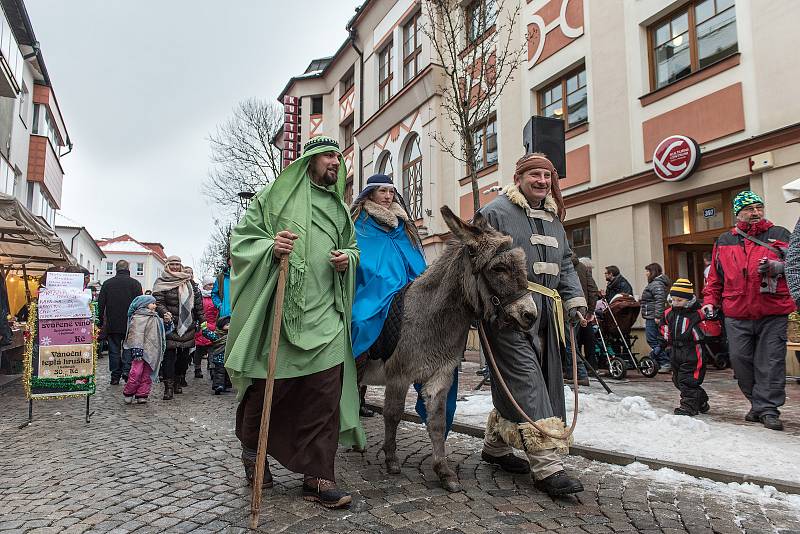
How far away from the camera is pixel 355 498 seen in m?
3.53

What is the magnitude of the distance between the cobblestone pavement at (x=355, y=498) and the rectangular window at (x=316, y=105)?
25329 millimetres

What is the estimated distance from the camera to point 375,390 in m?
8.13

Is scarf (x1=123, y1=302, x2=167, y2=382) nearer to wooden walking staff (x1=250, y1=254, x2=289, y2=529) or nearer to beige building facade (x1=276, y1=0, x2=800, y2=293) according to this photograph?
wooden walking staff (x1=250, y1=254, x2=289, y2=529)

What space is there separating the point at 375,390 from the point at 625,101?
775 cm

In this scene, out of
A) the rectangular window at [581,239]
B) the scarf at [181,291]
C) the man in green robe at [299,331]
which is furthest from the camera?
the rectangular window at [581,239]

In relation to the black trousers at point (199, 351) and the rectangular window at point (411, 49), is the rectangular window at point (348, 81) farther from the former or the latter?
the black trousers at point (199, 351)

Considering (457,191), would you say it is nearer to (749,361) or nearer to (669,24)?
(669,24)

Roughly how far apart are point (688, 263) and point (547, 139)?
18.9 feet

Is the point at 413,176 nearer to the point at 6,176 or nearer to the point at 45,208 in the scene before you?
the point at 6,176

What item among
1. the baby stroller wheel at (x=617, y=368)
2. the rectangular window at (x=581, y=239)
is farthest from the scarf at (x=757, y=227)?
the rectangular window at (x=581, y=239)

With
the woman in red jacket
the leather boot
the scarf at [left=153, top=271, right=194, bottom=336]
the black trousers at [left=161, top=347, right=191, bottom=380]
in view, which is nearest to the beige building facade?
the woman in red jacket

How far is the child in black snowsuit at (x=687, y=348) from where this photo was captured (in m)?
5.91

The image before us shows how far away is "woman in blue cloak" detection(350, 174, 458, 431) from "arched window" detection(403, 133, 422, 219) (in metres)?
14.3

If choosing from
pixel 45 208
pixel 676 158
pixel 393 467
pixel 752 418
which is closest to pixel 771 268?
pixel 752 418
